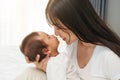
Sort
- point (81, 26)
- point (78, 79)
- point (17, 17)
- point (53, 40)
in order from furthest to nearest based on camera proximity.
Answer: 1. point (17, 17)
2. point (53, 40)
3. point (78, 79)
4. point (81, 26)

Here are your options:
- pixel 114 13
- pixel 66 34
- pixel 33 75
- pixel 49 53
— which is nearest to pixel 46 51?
pixel 49 53

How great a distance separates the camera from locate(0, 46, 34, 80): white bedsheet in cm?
188

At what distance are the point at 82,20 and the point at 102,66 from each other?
0.21 meters

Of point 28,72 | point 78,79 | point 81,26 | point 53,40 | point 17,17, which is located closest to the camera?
point 81,26

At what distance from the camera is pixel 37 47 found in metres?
1.54

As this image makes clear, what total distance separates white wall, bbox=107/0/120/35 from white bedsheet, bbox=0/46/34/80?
57.3 inches

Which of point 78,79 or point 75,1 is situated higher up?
point 75,1

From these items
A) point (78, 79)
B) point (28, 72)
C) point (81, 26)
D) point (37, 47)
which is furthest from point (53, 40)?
point (81, 26)

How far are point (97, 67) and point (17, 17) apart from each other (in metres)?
2.41

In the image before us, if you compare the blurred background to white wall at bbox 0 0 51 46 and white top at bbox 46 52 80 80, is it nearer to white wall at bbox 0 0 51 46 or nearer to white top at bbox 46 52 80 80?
white wall at bbox 0 0 51 46

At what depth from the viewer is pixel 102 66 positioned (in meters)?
1.11

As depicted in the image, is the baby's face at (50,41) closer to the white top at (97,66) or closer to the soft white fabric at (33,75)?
the soft white fabric at (33,75)

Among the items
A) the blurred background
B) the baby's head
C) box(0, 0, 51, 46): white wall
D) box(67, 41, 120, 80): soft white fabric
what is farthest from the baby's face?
box(0, 0, 51, 46): white wall

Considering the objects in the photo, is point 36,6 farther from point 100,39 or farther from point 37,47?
point 100,39
